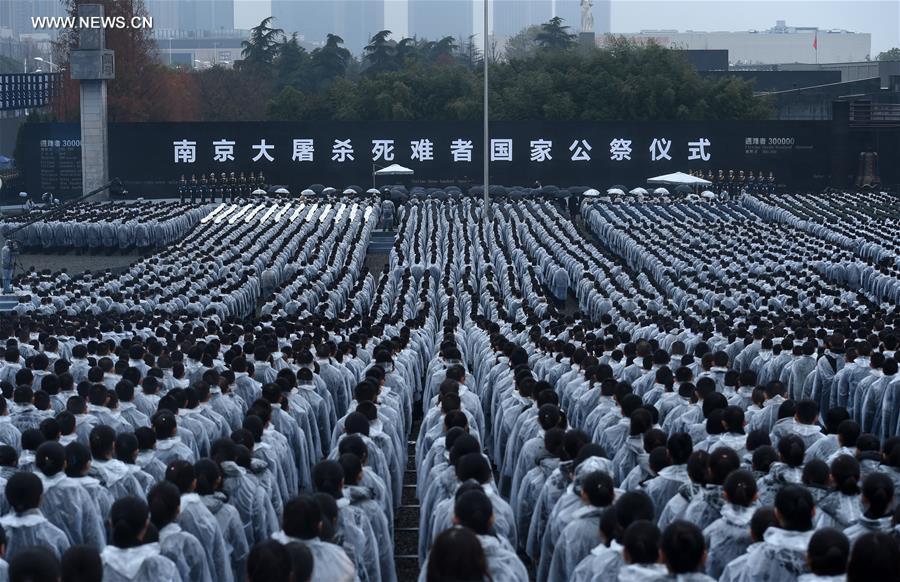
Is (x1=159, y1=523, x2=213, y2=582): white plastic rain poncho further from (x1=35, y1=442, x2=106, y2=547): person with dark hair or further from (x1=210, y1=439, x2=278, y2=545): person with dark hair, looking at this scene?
(x1=35, y1=442, x2=106, y2=547): person with dark hair

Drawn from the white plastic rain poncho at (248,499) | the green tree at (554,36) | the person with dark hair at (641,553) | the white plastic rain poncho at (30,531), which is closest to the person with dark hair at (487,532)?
the person with dark hair at (641,553)

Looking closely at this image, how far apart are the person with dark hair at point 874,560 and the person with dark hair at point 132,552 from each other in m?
2.87

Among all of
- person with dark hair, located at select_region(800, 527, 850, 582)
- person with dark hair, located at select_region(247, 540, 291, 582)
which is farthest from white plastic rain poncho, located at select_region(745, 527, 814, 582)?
person with dark hair, located at select_region(247, 540, 291, 582)

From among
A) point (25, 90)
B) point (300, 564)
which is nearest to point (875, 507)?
point (300, 564)

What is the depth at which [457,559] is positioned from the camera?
5.13m

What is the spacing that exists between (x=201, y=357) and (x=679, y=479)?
6.50 meters

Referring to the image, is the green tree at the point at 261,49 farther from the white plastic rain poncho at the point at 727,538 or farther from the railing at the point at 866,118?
the white plastic rain poncho at the point at 727,538

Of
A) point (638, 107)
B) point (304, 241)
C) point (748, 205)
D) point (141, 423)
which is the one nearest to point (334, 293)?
point (304, 241)

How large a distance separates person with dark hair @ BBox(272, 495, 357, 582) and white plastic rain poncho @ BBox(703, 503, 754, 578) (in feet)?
5.82

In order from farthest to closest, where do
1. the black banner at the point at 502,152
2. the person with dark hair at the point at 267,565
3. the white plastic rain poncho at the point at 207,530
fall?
1. the black banner at the point at 502,152
2. the white plastic rain poncho at the point at 207,530
3. the person with dark hair at the point at 267,565

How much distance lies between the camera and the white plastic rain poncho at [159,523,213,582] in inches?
254

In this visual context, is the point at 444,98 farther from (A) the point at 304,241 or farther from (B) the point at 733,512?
(B) the point at 733,512

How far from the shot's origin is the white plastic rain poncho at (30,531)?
22.4 ft

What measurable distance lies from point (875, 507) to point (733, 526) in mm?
667
